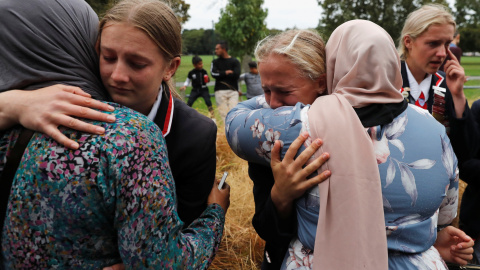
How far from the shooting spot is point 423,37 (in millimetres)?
3211

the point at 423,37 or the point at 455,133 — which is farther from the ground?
the point at 423,37

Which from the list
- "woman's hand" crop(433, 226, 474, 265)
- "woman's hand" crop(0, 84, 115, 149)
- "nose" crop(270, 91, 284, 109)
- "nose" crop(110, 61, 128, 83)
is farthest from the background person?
"woman's hand" crop(0, 84, 115, 149)

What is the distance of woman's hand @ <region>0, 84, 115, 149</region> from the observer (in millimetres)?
1118

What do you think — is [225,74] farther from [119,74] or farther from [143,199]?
[143,199]

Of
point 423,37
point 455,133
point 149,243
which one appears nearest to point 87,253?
point 149,243

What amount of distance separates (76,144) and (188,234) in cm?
53

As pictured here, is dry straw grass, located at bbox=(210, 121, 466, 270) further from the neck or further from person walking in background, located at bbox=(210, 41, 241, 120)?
person walking in background, located at bbox=(210, 41, 241, 120)

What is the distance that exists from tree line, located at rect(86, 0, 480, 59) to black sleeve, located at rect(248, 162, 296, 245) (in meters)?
2.45

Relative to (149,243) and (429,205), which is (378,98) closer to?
(429,205)

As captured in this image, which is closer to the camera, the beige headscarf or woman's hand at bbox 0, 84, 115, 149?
woman's hand at bbox 0, 84, 115, 149

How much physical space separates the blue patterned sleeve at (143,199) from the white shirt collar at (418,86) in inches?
99.7

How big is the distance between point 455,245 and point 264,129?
3.50ft

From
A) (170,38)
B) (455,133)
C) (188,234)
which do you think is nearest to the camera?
(188,234)

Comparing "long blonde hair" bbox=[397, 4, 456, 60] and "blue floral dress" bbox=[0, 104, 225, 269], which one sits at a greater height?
"long blonde hair" bbox=[397, 4, 456, 60]
